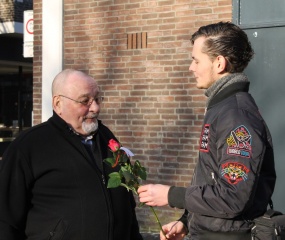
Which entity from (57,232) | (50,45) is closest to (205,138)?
(57,232)

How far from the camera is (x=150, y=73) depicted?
342 inches

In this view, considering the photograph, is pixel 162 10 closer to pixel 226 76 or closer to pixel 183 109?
pixel 183 109

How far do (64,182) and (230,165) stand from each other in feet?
3.63

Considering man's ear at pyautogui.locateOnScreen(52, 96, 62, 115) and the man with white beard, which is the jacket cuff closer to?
the man with white beard

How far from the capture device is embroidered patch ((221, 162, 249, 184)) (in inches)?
121

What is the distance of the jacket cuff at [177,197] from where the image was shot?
10.7 ft

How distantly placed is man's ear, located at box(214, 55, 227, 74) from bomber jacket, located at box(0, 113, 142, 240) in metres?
0.96

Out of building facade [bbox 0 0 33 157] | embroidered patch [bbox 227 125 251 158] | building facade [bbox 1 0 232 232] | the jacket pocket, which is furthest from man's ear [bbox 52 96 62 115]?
building facade [bbox 0 0 33 157]

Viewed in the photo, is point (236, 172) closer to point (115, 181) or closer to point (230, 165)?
point (230, 165)

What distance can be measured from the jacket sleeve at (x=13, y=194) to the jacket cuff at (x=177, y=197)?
900mm

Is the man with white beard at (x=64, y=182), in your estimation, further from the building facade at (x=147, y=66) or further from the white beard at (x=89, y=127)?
the building facade at (x=147, y=66)

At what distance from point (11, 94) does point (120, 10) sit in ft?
56.1

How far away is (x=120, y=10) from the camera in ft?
29.3

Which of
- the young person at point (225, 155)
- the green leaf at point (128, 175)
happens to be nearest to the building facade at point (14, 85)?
the green leaf at point (128, 175)
